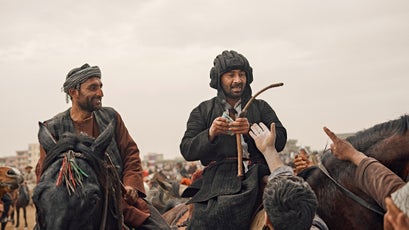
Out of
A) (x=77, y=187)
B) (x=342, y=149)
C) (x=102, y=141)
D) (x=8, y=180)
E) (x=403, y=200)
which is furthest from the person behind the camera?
(x=8, y=180)

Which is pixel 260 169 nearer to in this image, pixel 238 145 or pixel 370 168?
pixel 238 145

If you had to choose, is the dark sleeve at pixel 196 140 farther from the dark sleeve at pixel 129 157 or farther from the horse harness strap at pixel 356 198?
the horse harness strap at pixel 356 198

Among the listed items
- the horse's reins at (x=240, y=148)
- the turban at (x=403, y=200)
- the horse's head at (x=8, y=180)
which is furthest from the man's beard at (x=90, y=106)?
the horse's head at (x=8, y=180)

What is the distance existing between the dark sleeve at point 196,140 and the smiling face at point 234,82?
0.33m

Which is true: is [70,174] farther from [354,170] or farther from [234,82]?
[354,170]

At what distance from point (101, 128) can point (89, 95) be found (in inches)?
11.9

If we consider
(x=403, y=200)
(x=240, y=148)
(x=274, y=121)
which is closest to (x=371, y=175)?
(x=240, y=148)

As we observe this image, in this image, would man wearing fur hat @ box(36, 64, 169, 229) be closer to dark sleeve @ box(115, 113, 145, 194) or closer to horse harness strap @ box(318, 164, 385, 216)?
dark sleeve @ box(115, 113, 145, 194)

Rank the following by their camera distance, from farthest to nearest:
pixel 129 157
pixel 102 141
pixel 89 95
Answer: pixel 129 157 → pixel 89 95 → pixel 102 141

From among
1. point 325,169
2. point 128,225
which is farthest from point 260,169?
point 128,225

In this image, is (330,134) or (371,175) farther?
(330,134)

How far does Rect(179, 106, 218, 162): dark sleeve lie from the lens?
4.46 metres

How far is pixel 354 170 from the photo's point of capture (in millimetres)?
3846

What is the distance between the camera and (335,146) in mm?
3838
